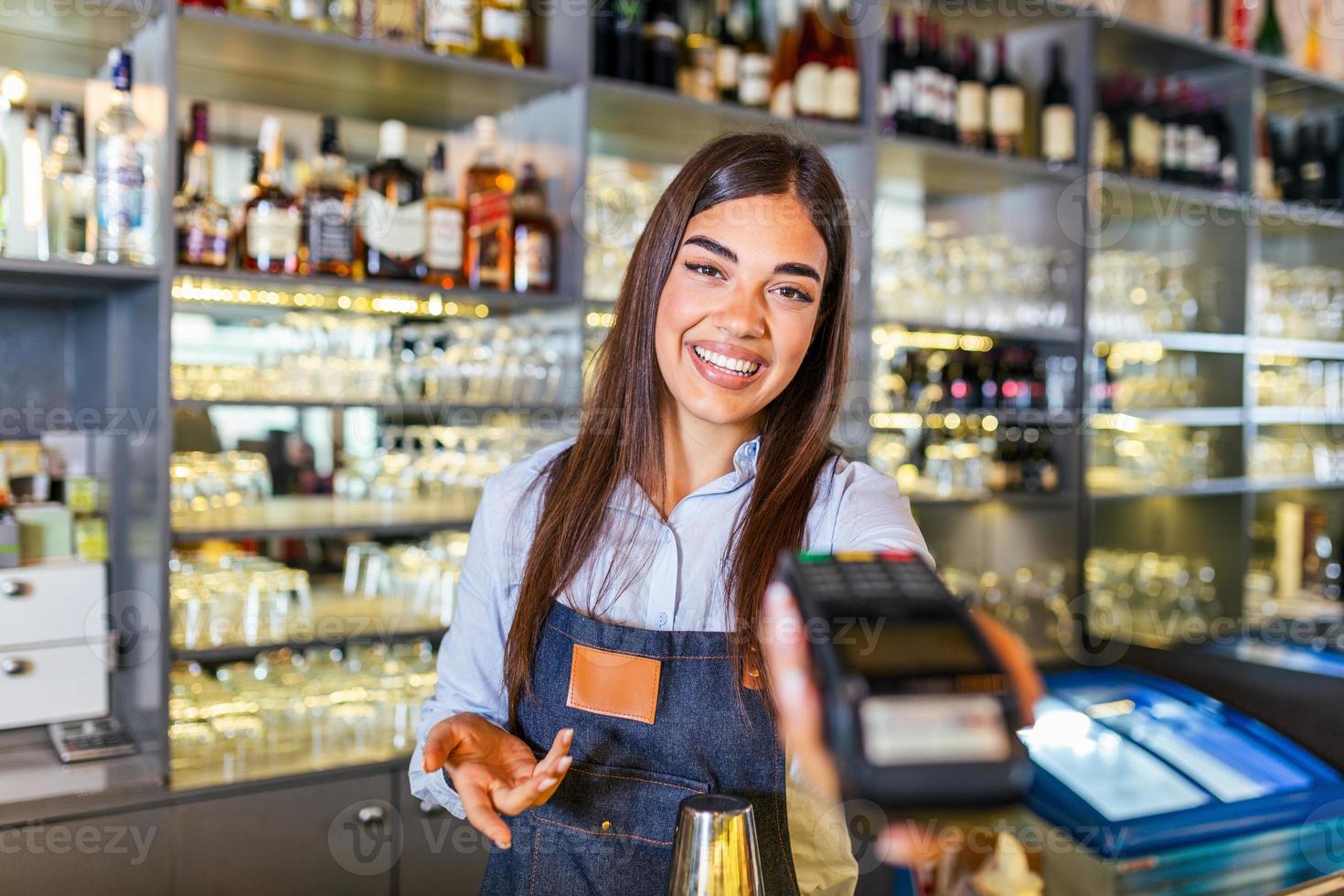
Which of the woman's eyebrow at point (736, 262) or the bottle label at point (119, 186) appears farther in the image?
the bottle label at point (119, 186)

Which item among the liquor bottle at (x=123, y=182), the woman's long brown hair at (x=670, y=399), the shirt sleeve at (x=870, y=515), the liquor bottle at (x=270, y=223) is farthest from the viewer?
the liquor bottle at (x=270, y=223)

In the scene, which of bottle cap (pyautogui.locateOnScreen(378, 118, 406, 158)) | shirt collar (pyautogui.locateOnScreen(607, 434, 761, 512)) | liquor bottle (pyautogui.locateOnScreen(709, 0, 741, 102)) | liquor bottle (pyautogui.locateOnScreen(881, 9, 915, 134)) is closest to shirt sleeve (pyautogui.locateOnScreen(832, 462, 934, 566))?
shirt collar (pyautogui.locateOnScreen(607, 434, 761, 512))

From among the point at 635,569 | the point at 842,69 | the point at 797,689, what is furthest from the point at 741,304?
the point at 842,69

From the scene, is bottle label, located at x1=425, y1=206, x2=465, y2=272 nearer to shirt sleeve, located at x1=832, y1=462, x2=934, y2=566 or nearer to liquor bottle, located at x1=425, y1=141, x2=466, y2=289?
liquor bottle, located at x1=425, y1=141, x2=466, y2=289

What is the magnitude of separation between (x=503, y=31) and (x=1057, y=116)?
1.61 m

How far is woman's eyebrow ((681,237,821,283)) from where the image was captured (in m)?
1.20

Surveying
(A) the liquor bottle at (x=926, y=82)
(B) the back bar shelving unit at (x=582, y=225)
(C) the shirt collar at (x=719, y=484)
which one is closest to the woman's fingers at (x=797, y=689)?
(C) the shirt collar at (x=719, y=484)

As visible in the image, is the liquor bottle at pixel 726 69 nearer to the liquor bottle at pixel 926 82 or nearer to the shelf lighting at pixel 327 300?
the liquor bottle at pixel 926 82

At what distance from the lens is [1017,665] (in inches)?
22.9

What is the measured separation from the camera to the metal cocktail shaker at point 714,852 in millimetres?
849

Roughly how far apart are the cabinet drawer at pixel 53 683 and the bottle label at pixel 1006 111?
98.7 inches

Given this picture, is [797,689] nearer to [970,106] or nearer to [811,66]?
[811,66]

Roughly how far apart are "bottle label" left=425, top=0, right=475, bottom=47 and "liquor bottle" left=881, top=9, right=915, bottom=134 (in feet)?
3.69

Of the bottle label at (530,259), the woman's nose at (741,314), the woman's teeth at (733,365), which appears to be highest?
the bottle label at (530,259)
